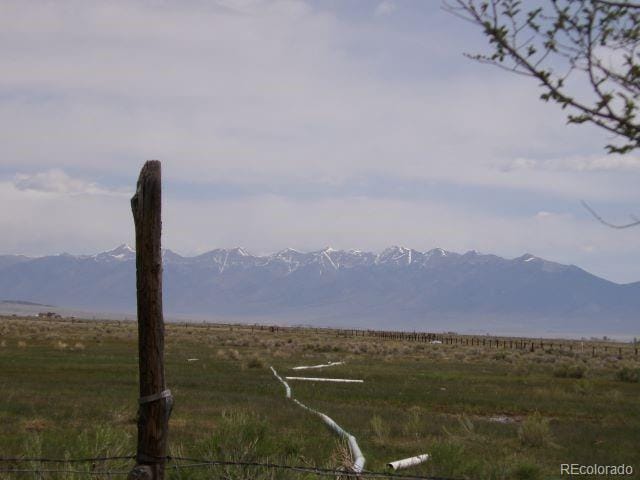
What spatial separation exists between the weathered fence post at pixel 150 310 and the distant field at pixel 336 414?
1.88 meters

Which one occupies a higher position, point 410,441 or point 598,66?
point 598,66

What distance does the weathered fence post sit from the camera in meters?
6.84

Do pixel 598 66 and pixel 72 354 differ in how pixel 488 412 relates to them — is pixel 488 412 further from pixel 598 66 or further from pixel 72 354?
pixel 72 354

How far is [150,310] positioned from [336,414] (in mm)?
13508

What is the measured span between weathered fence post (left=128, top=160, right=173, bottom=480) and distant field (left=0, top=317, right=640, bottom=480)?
6.16ft

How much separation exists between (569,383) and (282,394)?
47.7ft

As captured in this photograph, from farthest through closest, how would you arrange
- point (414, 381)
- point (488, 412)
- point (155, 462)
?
point (414, 381), point (488, 412), point (155, 462)

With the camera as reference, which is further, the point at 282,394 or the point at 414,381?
the point at 414,381

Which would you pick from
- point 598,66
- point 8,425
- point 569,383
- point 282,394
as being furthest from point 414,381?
point 598,66

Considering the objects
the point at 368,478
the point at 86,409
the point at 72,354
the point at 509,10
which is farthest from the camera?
the point at 72,354

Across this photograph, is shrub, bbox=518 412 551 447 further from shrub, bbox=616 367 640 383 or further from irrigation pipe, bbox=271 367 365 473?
shrub, bbox=616 367 640 383

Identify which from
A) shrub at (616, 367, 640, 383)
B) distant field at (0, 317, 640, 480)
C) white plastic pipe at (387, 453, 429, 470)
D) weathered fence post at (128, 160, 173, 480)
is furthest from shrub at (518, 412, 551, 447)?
shrub at (616, 367, 640, 383)

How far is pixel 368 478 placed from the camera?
8.65 m

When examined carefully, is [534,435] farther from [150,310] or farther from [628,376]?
[628,376]
